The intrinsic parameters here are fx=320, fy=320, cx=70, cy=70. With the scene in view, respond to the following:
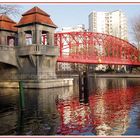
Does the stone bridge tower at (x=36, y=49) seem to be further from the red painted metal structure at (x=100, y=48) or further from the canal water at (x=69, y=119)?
the red painted metal structure at (x=100, y=48)

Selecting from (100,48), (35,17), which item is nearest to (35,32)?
(35,17)

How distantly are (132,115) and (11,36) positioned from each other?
31604 millimetres

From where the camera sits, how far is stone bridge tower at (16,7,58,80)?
40.5 m

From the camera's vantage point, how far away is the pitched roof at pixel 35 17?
40.9m

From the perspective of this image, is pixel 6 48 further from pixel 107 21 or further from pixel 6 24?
pixel 107 21

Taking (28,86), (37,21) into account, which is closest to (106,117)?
(28,86)

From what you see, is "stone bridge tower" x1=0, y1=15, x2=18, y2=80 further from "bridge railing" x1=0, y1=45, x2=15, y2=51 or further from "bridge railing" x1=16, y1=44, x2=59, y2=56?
"bridge railing" x1=16, y1=44, x2=59, y2=56

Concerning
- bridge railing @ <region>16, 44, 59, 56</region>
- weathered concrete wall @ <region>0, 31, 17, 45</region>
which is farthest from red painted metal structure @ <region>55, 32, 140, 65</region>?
bridge railing @ <region>16, 44, 59, 56</region>

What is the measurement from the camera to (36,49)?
4006 cm

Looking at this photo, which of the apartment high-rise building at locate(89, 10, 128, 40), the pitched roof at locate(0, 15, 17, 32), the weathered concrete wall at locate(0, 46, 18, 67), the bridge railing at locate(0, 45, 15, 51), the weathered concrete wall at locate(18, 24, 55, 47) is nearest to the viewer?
the weathered concrete wall at locate(0, 46, 18, 67)

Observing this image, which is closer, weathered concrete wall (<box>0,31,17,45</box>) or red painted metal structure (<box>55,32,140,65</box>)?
weathered concrete wall (<box>0,31,17,45</box>)

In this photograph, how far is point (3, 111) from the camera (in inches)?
894

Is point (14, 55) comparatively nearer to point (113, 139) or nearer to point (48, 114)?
point (48, 114)

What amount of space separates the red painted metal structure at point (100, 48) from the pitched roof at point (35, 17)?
29.4m
